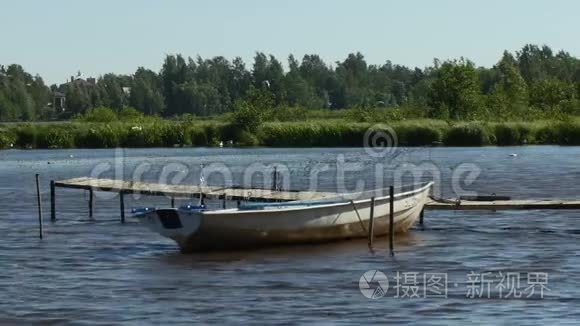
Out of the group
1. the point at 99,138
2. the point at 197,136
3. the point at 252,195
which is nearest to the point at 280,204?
the point at 252,195

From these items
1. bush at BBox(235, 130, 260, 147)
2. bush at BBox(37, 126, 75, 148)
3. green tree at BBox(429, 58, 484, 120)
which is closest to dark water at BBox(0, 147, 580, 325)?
bush at BBox(235, 130, 260, 147)

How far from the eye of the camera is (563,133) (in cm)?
10594

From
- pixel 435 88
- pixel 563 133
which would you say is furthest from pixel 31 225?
pixel 435 88

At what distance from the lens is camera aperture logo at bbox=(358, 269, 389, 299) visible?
27.7 m

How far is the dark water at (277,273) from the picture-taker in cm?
2564

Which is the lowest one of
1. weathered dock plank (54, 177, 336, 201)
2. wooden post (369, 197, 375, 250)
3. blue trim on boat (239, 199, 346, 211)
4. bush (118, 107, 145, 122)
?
wooden post (369, 197, 375, 250)

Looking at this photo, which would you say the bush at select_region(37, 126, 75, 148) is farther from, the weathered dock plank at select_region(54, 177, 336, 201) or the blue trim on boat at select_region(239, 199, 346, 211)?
the blue trim on boat at select_region(239, 199, 346, 211)

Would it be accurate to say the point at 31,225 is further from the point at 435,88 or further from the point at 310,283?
the point at 435,88

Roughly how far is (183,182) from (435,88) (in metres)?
68.0

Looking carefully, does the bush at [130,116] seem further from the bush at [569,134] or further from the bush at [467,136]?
the bush at [569,134]

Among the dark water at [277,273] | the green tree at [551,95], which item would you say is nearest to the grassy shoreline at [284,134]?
the green tree at [551,95]

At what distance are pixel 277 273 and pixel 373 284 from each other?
113 inches

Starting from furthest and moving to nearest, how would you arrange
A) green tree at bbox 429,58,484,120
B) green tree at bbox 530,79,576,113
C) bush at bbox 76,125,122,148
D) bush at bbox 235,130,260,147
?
green tree at bbox 530,79,576,113 → green tree at bbox 429,58,484,120 → bush at bbox 76,125,122,148 → bush at bbox 235,130,260,147

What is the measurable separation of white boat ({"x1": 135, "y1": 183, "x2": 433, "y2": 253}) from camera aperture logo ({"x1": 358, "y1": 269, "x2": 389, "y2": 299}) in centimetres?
368
